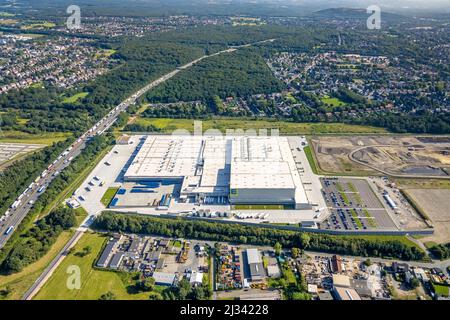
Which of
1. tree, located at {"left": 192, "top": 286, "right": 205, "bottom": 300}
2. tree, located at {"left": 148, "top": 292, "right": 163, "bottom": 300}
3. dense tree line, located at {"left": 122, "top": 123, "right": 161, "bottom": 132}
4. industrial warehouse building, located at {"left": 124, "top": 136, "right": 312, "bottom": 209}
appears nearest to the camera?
tree, located at {"left": 148, "top": 292, "right": 163, "bottom": 300}

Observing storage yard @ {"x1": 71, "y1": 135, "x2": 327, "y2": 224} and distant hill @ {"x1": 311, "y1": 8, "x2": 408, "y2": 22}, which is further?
distant hill @ {"x1": 311, "y1": 8, "x2": 408, "y2": 22}

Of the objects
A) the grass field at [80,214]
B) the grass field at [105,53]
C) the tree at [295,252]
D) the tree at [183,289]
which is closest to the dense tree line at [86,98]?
the grass field at [105,53]

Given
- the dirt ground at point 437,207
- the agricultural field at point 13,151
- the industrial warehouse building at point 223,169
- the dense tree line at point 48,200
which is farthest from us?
the agricultural field at point 13,151

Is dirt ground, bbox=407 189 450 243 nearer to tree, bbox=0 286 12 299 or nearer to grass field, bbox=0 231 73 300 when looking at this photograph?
grass field, bbox=0 231 73 300

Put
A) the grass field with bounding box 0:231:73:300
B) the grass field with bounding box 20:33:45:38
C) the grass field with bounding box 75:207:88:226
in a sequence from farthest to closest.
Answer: the grass field with bounding box 20:33:45:38, the grass field with bounding box 75:207:88:226, the grass field with bounding box 0:231:73:300

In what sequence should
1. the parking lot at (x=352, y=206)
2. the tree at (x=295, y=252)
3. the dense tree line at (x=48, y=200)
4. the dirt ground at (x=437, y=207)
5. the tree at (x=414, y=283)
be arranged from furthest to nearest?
the parking lot at (x=352, y=206)
the dirt ground at (x=437, y=207)
the tree at (x=295, y=252)
the dense tree line at (x=48, y=200)
the tree at (x=414, y=283)

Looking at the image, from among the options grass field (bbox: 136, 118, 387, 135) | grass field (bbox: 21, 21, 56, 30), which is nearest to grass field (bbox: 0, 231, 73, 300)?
grass field (bbox: 136, 118, 387, 135)

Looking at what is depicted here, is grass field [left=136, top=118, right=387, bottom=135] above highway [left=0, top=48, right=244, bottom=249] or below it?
above

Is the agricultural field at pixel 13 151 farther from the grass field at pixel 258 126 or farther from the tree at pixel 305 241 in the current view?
the tree at pixel 305 241
